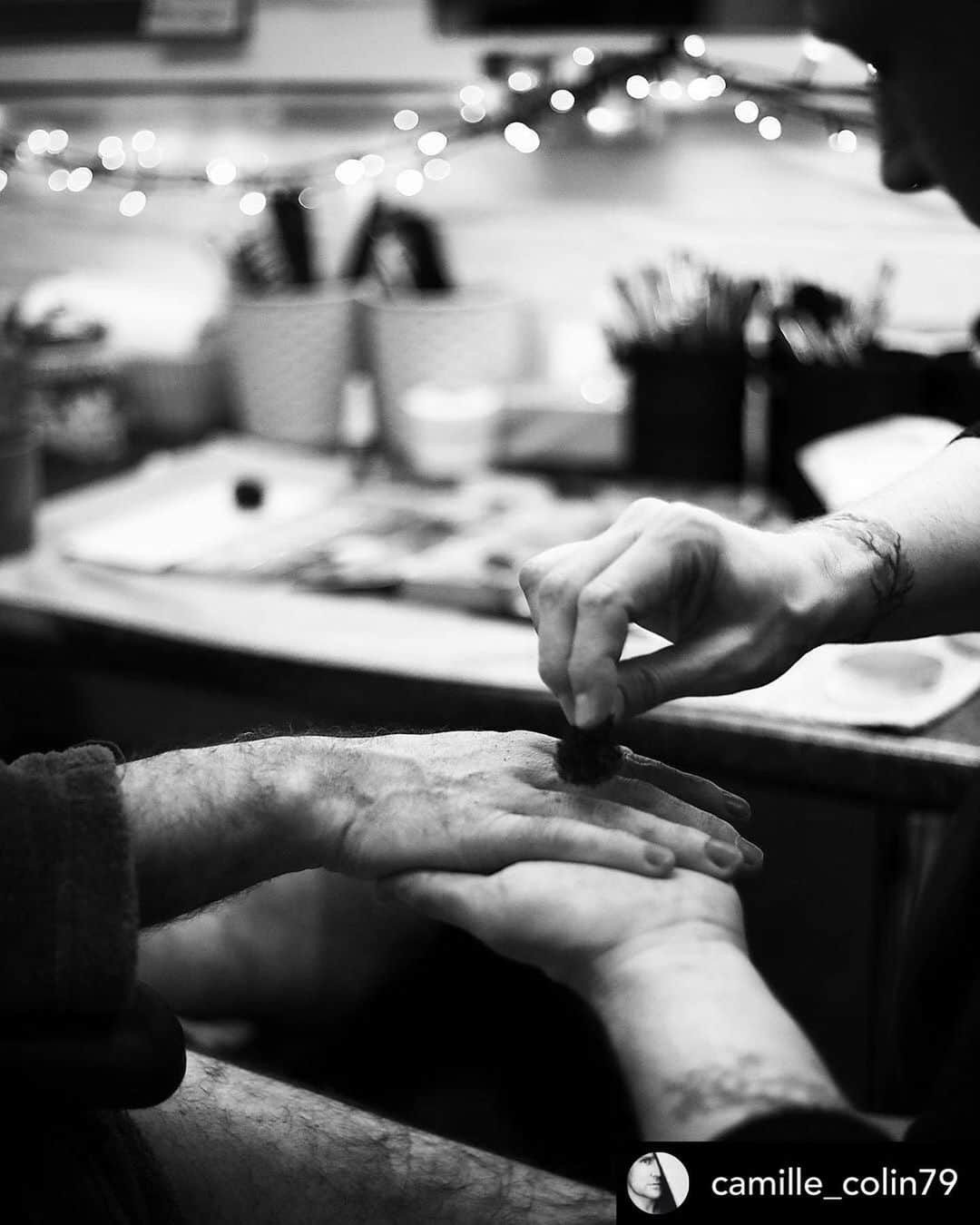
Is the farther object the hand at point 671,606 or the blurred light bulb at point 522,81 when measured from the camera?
the blurred light bulb at point 522,81

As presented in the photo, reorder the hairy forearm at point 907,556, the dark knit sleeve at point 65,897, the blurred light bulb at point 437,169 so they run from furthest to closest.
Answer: the blurred light bulb at point 437,169 < the hairy forearm at point 907,556 < the dark knit sleeve at point 65,897

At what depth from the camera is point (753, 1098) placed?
65cm

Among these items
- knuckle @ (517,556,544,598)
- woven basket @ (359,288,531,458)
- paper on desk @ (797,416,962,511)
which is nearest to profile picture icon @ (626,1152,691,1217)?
knuckle @ (517,556,544,598)

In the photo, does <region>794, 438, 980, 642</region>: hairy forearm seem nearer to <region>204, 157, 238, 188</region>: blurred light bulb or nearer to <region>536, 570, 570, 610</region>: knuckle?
<region>536, 570, 570, 610</region>: knuckle

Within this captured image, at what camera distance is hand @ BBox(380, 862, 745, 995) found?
78 centimetres

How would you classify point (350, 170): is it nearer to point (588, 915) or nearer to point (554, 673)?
point (554, 673)

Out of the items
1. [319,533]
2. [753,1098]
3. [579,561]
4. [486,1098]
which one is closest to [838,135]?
[319,533]

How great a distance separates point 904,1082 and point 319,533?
1083 millimetres

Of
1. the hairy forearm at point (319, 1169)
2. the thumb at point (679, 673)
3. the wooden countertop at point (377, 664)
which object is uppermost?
the thumb at point (679, 673)

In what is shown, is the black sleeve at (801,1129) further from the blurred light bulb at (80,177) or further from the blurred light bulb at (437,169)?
the blurred light bulb at (80,177)

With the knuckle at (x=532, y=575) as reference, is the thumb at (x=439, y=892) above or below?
below

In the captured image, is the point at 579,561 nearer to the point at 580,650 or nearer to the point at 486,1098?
the point at 580,650

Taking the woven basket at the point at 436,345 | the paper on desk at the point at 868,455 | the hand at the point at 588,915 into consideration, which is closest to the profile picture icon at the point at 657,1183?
the hand at the point at 588,915

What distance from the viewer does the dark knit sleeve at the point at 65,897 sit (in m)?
0.74
